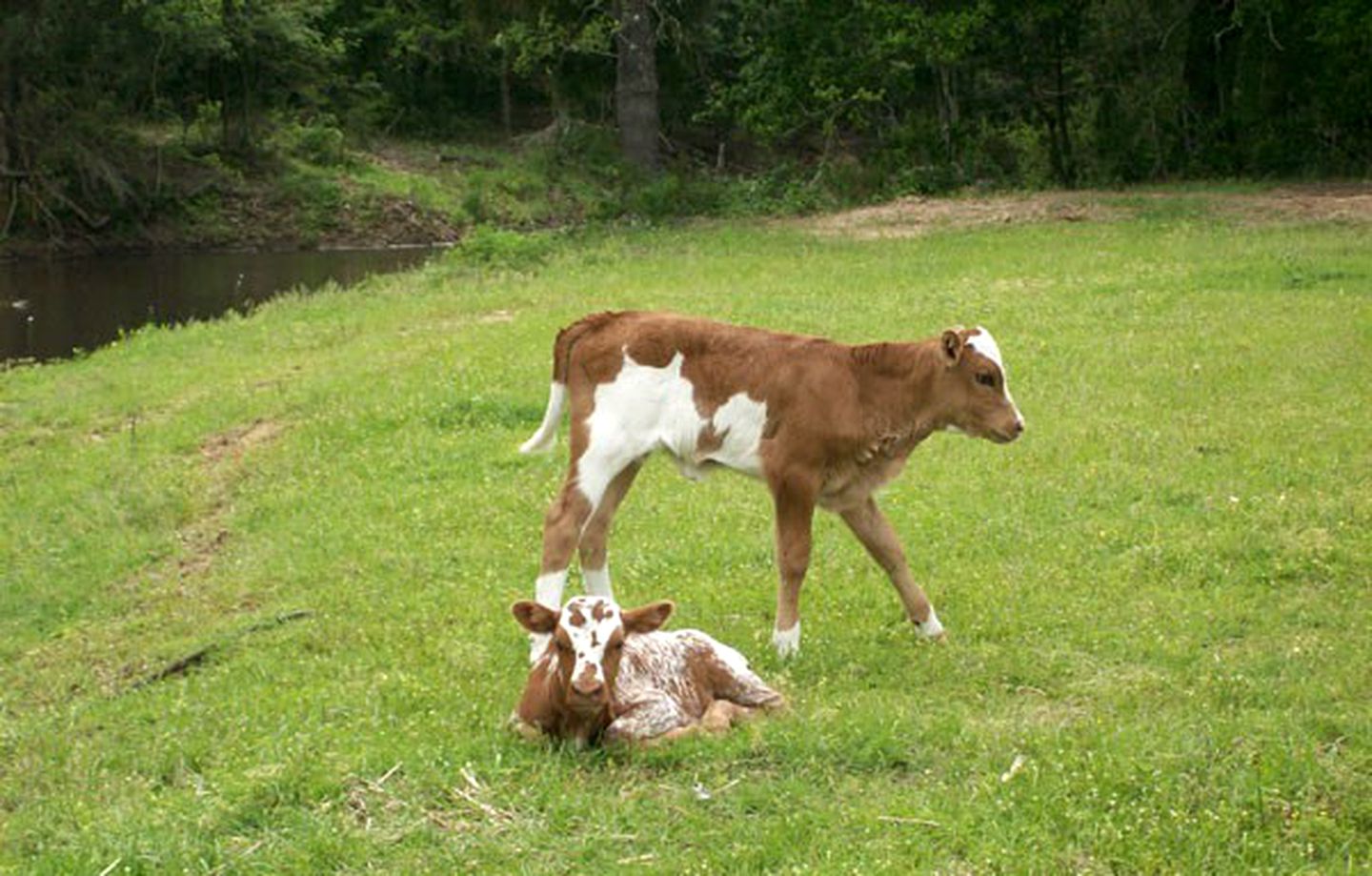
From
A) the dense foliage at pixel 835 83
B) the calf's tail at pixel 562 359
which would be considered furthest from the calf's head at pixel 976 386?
the dense foliage at pixel 835 83

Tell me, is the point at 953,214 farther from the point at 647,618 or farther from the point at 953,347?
the point at 647,618

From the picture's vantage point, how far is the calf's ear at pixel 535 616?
827 centimetres

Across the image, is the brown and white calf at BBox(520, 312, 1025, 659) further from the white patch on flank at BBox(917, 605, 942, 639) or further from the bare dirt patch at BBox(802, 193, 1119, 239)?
the bare dirt patch at BBox(802, 193, 1119, 239)

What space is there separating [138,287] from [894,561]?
2923 cm

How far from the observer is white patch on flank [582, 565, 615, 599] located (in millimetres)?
10188

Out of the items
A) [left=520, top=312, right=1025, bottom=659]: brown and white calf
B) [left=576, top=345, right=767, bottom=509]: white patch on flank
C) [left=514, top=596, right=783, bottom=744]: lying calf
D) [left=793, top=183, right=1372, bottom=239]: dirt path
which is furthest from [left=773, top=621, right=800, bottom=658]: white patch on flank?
[left=793, top=183, right=1372, bottom=239]: dirt path

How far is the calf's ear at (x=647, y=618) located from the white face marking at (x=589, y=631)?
0.47 ft

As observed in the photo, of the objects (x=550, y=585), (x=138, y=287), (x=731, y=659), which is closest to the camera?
(x=731, y=659)

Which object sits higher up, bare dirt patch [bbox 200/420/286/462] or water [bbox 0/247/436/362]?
bare dirt patch [bbox 200/420/286/462]

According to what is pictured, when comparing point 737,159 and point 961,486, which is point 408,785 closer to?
point 961,486

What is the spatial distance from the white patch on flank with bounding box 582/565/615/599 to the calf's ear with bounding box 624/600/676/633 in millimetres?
1901

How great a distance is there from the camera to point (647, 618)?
8258 millimetres

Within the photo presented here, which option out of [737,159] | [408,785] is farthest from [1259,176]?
[408,785]

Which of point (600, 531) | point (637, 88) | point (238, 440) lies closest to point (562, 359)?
point (600, 531)
